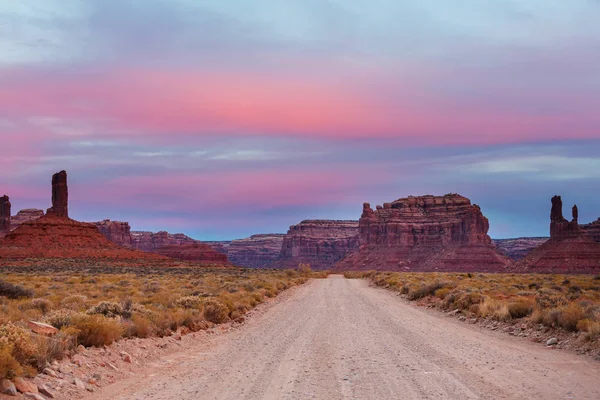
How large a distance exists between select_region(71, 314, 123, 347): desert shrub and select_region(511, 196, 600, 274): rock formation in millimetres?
124018

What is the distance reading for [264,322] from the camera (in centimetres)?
2150

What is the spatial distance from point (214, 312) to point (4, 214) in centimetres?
16016

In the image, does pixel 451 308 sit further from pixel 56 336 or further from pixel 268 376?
pixel 56 336

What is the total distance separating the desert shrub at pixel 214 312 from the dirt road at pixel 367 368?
7.42 ft

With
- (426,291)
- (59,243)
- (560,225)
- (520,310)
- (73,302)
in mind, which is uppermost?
(560,225)

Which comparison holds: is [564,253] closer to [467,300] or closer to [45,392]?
[467,300]

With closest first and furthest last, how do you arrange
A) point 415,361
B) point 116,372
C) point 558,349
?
point 116,372
point 415,361
point 558,349

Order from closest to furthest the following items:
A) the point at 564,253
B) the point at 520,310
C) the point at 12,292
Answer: the point at 520,310 < the point at 12,292 < the point at 564,253

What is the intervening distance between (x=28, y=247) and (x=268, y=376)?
330ft

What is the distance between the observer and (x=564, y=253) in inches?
5098

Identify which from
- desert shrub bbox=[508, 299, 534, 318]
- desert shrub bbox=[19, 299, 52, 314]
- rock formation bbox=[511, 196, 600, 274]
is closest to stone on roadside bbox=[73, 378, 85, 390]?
desert shrub bbox=[19, 299, 52, 314]

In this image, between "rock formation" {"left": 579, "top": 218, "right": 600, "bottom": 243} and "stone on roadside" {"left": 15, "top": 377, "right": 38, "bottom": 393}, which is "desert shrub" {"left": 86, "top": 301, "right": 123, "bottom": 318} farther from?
"rock formation" {"left": 579, "top": 218, "right": 600, "bottom": 243}

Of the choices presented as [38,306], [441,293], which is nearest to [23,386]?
[38,306]

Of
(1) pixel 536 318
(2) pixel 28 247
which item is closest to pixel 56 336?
(1) pixel 536 318
